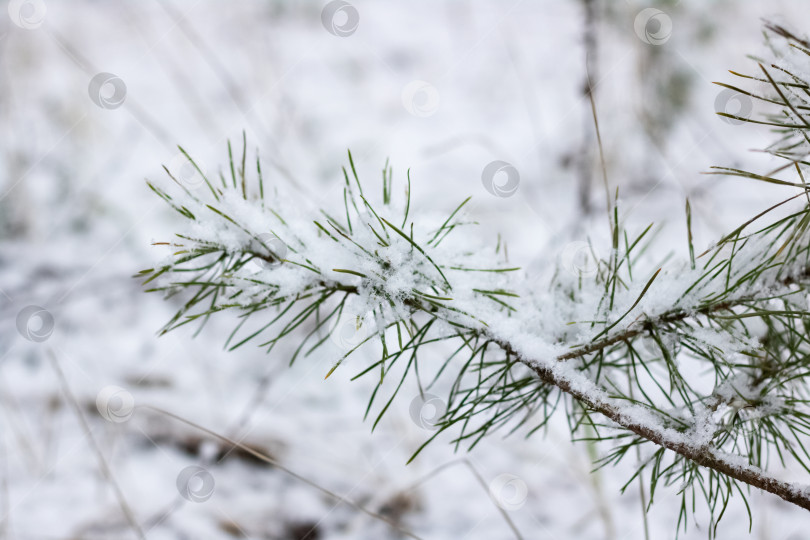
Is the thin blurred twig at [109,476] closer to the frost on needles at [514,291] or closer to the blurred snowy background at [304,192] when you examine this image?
the blurred snowy background at [304,192]

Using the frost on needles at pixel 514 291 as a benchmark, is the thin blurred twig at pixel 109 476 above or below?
below

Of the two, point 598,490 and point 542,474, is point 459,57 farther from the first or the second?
point 598,490

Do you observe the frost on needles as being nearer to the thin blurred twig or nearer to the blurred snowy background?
the blurred snowy background

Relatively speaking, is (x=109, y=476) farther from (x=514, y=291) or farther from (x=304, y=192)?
(x=514, y=291)

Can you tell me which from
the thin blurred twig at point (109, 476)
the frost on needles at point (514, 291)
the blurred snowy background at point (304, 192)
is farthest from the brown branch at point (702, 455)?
the thin blurred twig at point (109, 476)

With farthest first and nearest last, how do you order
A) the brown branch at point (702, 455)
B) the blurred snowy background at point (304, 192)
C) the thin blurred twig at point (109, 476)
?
the blurred snowy background at point (304, 192)
the thin blurred twig at point (109, 476)
the brown branch at point (702, 455)

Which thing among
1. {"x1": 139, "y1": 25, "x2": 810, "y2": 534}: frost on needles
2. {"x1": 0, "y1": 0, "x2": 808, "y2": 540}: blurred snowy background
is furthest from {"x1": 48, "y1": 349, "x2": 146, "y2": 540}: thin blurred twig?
{"x1": 139, "y1": 25, "x2": 810, "y2": 534}: frost on needles

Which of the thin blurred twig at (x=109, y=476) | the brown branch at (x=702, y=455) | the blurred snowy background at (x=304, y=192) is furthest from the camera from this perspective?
the blurred snowy background at (x=304, y=192)

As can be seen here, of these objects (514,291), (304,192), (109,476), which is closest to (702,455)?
(514,291)

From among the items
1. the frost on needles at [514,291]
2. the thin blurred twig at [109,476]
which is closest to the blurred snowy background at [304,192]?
the thin blurred twig at [109,476]

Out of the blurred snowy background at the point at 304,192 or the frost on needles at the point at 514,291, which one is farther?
the blurred snowy background at the point at 304,192
